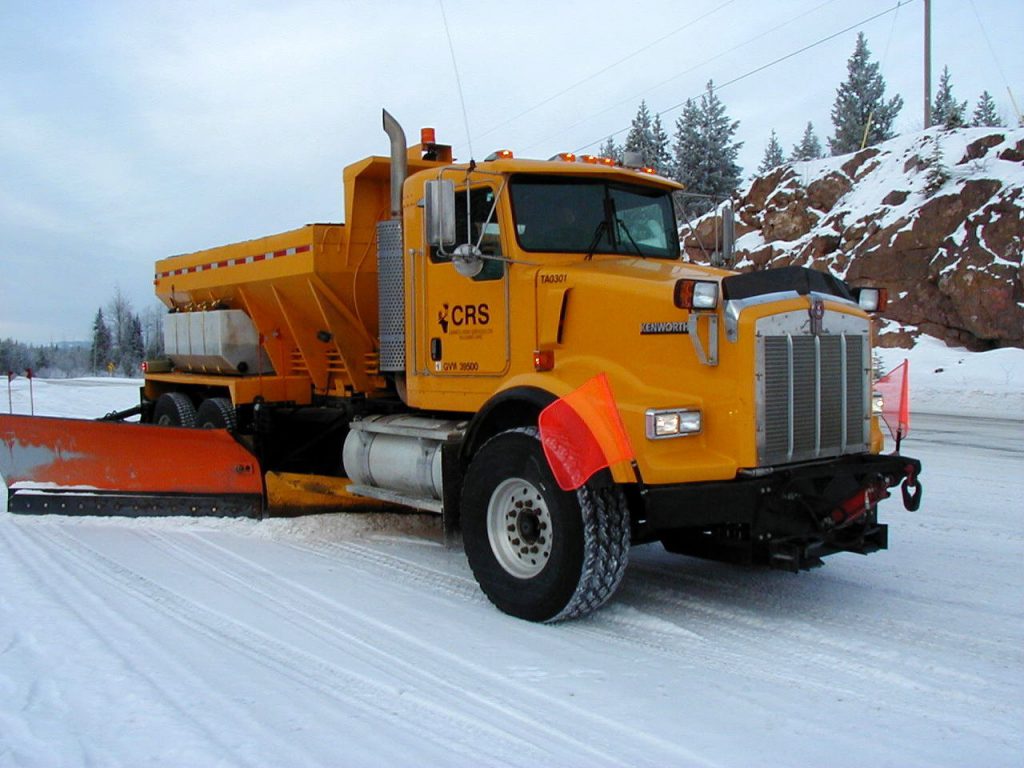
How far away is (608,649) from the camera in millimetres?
4672

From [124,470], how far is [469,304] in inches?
155

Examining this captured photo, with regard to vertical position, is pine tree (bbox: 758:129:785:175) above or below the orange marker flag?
above

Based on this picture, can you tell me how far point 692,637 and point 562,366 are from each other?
1.76 meters

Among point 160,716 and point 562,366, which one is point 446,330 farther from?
point 160,716

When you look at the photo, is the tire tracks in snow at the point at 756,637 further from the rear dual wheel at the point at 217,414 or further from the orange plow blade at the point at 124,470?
the rear dual wheel at the point at 217,414

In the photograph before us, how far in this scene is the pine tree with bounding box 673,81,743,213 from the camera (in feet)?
126

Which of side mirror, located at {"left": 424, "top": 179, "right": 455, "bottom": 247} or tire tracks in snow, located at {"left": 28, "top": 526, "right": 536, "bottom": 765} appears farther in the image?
side mirror, located at {"left": 424, "top": 179, "right": 455, "bottom": 247}

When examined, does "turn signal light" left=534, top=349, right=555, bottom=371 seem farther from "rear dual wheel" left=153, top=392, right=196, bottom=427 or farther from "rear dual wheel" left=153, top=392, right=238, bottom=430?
"rear dual wheel" left=153, top=392, right=196, bottom=427

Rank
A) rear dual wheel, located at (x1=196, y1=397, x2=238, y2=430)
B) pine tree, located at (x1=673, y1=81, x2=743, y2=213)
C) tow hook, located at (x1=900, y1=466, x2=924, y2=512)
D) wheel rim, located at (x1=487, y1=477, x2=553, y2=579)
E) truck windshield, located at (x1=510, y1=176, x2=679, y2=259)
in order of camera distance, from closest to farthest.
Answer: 1. wheel rim, located at (x1=487, y1=477, x2=553, y2=579)
2. tow hook, located at (x1=900, y1=466, x2=924, y2=512)
3. truck windshield, located at (x1=510, y1=176, x2=679, y2=259)
4. rear dual wheel, located at (x1=196, y1=397, x2=238, y2=430)
5. pine tree, located at (x1=673, y1=81, x2=743, y2=213)

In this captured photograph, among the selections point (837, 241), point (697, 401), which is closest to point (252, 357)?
point (697, 401)

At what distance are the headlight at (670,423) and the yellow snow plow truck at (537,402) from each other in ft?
0.04

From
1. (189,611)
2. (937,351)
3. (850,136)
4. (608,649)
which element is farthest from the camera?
(850,136)

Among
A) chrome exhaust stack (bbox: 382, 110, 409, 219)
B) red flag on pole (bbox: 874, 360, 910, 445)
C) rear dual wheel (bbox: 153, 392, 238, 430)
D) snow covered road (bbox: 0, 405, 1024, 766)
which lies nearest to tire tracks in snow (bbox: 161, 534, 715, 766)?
snow covered road (bbox: 0, 405, 1024, 766)

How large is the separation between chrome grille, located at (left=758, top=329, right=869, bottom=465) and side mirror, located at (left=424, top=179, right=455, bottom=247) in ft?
6.60
